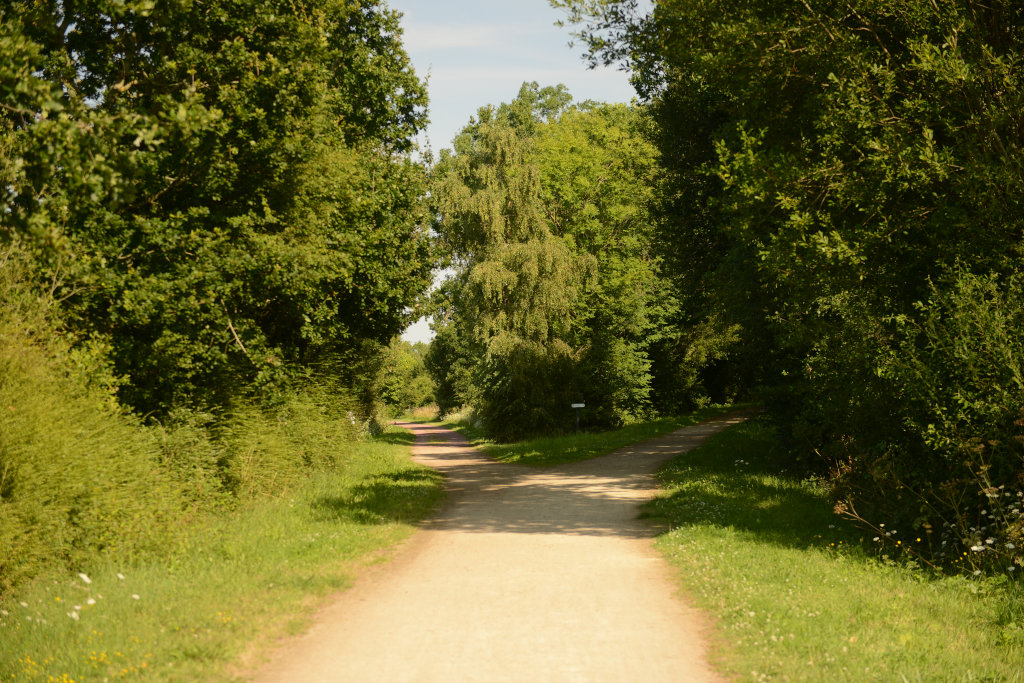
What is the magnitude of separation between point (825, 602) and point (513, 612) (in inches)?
126

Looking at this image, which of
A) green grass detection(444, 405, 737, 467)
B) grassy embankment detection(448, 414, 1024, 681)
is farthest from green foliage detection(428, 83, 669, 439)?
grassy embankment detection(448, 414, 1024, 681)

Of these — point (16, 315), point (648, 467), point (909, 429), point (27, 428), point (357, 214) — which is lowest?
point (648, 467)

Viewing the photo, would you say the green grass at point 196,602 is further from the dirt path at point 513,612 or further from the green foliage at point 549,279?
the green foliage at point 549,279

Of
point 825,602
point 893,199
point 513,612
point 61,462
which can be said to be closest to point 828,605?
point 825,602

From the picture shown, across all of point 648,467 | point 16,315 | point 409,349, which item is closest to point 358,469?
point 648,467

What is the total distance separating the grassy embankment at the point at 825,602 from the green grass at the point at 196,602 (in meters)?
4.23

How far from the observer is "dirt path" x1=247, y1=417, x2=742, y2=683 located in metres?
6.68

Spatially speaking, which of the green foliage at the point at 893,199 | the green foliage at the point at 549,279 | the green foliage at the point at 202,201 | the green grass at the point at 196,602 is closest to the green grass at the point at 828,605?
the green foliage at the point at 893,199

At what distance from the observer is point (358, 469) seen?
2147 cm

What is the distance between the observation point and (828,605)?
8.05 metres

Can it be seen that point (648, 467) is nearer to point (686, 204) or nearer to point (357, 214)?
point (686, 204)

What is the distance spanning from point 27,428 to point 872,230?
11.5 meters

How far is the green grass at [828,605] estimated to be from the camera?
654cm

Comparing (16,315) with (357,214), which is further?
(357,214)
